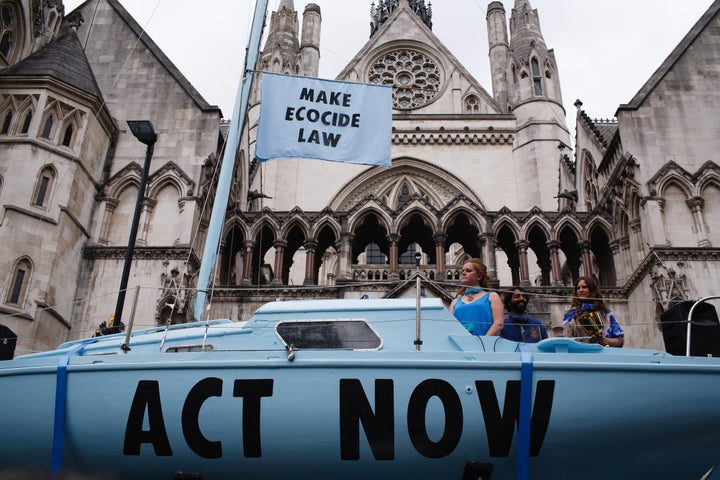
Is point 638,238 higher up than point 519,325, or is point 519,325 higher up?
point 638,238

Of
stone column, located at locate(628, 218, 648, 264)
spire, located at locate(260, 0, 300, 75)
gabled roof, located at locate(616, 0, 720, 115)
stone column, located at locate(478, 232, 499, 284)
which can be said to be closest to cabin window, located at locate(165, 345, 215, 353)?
stone column, located at locate(478, 232, 499, 284)

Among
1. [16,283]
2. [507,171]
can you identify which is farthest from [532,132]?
[16,283]

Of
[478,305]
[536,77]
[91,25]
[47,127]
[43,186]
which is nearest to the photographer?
[478,305]

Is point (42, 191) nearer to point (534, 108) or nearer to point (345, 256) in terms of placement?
point (345, 256)

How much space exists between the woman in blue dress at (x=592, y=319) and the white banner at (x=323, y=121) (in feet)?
16.8

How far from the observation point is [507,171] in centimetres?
3020

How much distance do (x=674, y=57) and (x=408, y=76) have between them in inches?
701

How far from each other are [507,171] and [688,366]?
974 inches

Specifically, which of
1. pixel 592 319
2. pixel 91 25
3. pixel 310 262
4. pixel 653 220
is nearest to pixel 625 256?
pixel 653 220

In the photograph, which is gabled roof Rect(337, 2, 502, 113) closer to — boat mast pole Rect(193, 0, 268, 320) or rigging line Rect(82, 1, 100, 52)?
rigging line Rect(82, 1, 100, 52)

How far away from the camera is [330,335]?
6.99 metres

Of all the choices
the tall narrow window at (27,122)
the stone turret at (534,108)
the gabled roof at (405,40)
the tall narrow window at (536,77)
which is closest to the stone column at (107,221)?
the tall narrow window at (27,122)

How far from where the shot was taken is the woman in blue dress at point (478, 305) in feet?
23.2

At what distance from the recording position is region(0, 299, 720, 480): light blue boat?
20.1 feet
